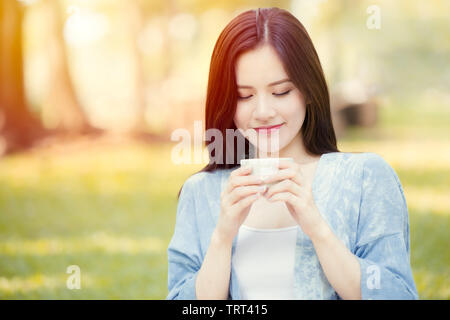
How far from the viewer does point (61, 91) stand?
10.6m

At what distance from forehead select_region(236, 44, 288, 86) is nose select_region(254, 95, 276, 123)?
54 millimetres

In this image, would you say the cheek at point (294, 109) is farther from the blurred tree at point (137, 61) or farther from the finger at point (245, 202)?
the blurred tree at point (137, 61)

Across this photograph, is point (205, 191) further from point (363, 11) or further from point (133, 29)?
point (363, 11)

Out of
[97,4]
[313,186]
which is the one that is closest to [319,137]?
[313,186]

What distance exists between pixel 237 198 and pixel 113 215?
5.25 meters

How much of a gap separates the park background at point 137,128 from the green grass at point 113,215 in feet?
0.08

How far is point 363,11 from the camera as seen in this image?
15.7 m

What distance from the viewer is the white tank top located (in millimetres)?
1792

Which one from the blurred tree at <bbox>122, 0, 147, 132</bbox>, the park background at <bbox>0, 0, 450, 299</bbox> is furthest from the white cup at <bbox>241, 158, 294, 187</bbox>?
the blurred tree at <bbox>122, 0, 147, 132</bbox>

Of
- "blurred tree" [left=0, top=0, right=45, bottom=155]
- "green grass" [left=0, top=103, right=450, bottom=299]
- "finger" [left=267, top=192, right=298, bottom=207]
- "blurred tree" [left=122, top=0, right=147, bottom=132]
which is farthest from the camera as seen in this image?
"blurred tree" [left=122, top=0, right=147, bottom=132]

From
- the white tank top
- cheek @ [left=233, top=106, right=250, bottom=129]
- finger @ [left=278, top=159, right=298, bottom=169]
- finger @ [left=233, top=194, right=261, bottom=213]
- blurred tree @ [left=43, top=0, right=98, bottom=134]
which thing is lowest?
the white tank top

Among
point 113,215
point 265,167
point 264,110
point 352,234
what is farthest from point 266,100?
point 113,215

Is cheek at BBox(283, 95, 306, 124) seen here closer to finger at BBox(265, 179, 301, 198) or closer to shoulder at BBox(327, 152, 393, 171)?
shoulder at BBox(327, 152, 393, 171)
